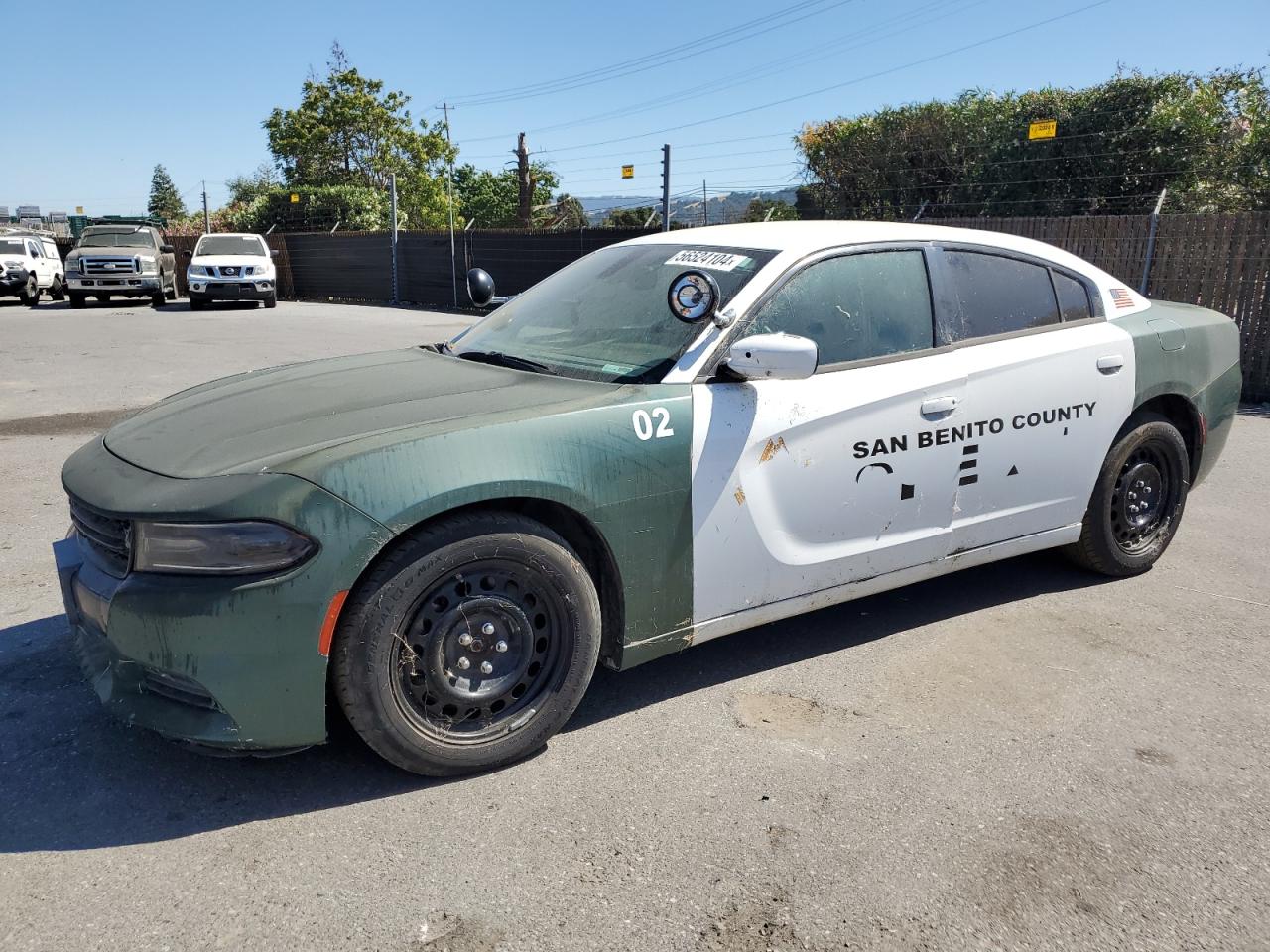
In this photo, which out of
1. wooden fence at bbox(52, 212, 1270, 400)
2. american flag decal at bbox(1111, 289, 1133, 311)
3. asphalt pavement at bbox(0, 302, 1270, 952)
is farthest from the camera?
wooden fence at bbox(52, 212, 1270, 400)

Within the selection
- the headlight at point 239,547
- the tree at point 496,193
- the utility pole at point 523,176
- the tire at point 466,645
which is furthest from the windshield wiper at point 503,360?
the tree at point 496,193

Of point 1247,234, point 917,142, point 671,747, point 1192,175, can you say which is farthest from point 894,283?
point 917,142

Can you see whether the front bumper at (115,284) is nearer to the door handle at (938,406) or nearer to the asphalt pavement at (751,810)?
the asphalt pavement at (751,810)

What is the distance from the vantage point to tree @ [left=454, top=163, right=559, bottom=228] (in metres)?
58.8

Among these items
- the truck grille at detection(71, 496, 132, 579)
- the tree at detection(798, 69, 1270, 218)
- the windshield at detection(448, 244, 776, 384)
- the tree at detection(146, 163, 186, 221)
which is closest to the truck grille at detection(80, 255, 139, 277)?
the tree at detection(798, 69, 1270, 218)

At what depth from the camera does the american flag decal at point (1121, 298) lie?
14.8 feet

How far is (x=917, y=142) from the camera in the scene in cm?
1948

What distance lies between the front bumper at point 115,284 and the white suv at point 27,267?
94.8 inches

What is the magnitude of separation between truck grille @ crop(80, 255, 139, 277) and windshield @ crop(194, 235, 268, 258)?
1.46 meters

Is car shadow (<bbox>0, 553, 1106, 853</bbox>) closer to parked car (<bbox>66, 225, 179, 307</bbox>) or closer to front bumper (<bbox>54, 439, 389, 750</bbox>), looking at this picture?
front bumper (<bbox>54, 439, 389, 750</bbox>)

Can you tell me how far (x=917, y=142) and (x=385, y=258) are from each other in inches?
515

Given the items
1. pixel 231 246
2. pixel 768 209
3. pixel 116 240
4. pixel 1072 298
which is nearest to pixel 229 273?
pixel 231 246

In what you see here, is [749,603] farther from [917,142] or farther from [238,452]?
[917,142]

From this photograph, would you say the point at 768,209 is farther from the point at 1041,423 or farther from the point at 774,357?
the point at 774,357
